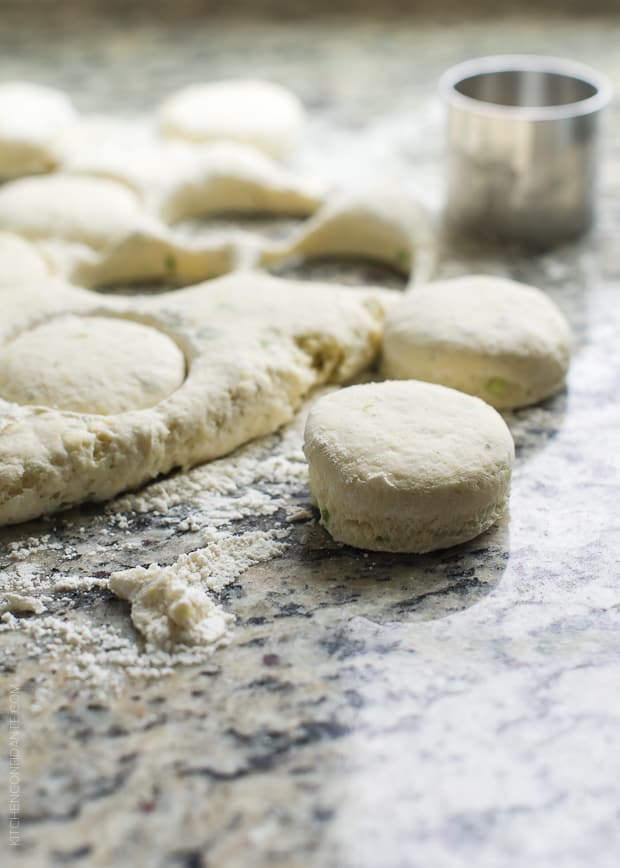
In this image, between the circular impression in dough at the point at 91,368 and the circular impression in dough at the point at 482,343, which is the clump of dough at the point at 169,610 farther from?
the circular impression in dough at the point at 482,343

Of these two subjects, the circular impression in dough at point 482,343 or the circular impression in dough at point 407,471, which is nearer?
the circular impression in dough at point 407,471

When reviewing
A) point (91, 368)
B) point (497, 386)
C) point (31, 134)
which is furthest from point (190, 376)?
point (31, 134)

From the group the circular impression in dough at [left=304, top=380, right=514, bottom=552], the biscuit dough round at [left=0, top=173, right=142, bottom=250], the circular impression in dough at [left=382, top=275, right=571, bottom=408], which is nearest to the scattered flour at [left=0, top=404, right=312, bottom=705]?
the circular impression in dough at [left=304, top=380, right=514, bottom=552]

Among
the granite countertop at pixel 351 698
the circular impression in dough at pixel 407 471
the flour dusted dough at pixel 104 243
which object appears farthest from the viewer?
the flour dusted dough at pixel 104 243

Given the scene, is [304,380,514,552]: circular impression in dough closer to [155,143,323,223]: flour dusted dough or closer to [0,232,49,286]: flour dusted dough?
[0,232,49,286]: flour dusted dough

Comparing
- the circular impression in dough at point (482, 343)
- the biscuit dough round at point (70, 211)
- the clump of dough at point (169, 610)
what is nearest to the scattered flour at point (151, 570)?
the clump of dough at point (169, 610)

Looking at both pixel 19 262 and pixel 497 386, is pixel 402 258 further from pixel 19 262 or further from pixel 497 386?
pixel 19 262

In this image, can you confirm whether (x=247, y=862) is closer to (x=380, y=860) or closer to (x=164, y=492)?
(x=380, y=860)
